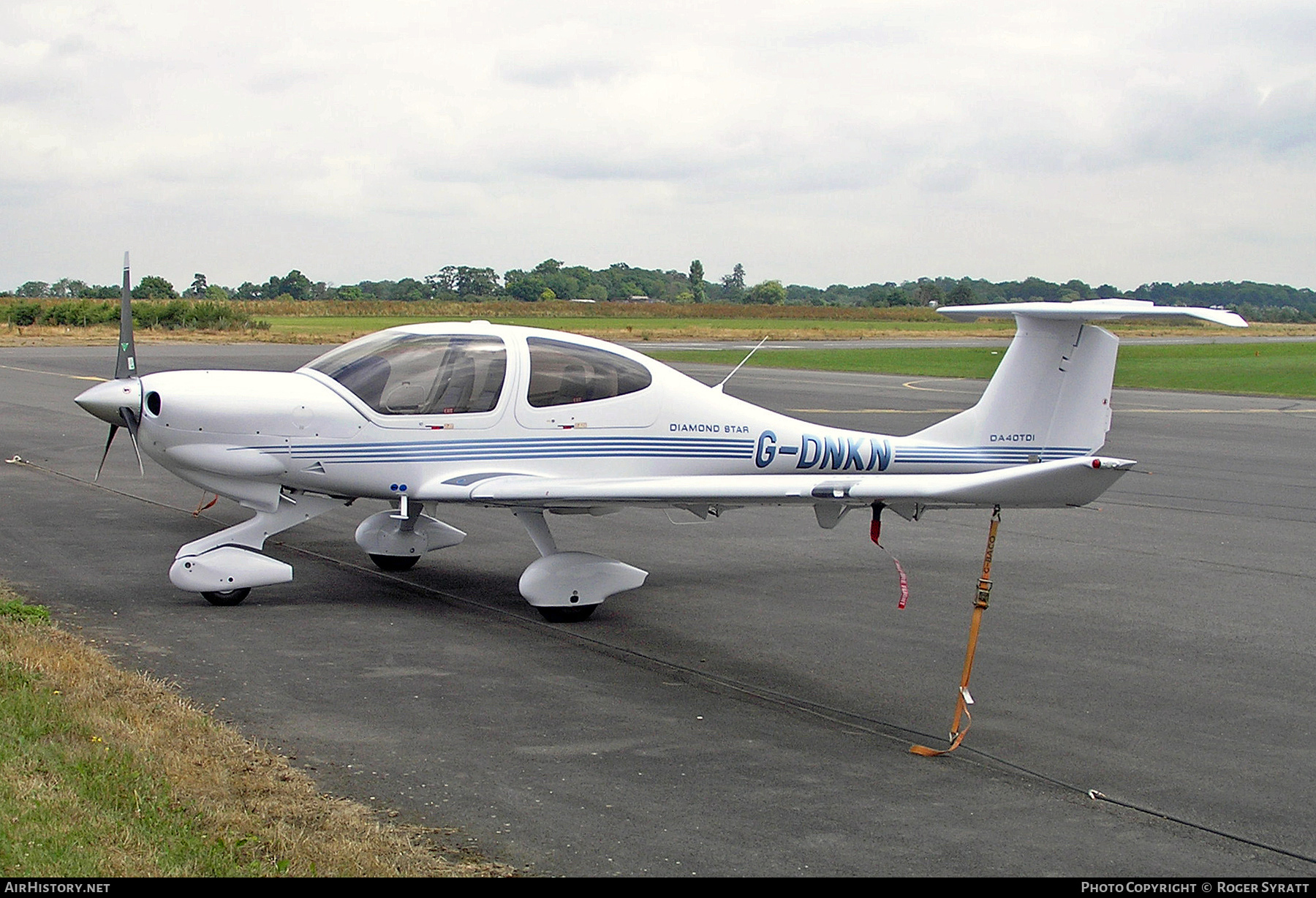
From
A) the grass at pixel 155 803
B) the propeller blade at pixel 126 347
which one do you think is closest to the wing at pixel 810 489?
the propeller blade at pixel 126 347

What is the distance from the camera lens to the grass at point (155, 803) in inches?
178

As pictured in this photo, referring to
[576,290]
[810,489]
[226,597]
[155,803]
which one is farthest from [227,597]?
[576,290]

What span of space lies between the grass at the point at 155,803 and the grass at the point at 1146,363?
33.4 metres

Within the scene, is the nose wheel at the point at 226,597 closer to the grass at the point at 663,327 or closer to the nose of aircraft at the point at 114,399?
the nose of aircraft at the point at 114,399

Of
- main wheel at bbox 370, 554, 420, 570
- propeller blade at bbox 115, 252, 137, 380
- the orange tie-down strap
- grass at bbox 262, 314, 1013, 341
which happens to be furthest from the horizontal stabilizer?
grass at bbox 262, 314, 1013, 341

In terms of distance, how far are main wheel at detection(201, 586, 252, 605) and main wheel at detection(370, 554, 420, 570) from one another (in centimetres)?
159

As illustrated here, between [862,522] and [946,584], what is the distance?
11.2 ft

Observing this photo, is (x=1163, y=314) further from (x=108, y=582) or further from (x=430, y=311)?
(x=430, y=311)

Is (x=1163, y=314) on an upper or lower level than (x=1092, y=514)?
upper

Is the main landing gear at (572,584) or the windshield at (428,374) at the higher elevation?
the windshield at (428,374)

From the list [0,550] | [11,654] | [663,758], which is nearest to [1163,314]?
[663,758]

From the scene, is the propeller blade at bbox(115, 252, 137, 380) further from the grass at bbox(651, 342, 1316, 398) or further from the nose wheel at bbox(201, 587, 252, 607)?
the grass at bbox(651, 342, 1316, 398)

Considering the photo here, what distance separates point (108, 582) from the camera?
10.0m

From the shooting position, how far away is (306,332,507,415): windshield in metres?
9.40
